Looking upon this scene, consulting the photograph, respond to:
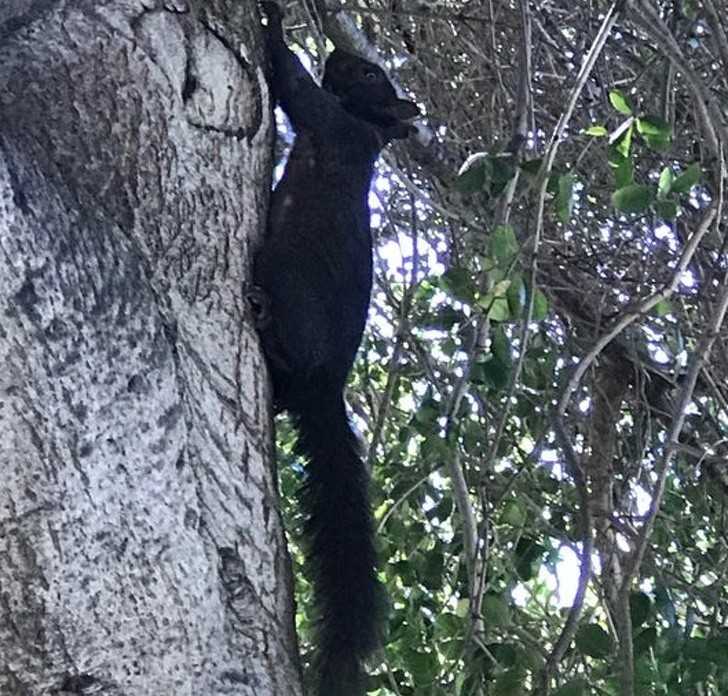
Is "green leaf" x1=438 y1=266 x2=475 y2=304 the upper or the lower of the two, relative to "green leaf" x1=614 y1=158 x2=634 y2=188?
lower

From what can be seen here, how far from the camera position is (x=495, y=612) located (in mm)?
1681

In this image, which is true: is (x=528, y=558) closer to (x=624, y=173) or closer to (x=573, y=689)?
(x=573, y=689)

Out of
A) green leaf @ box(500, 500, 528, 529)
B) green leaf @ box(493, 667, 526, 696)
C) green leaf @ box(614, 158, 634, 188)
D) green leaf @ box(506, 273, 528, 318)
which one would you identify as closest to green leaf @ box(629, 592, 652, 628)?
green leaf @ box(493, 667, 526, 696)

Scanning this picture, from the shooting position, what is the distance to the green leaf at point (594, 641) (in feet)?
5.04

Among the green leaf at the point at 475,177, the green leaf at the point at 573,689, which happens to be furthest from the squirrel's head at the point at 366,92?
the green leaf at the point at 573,689

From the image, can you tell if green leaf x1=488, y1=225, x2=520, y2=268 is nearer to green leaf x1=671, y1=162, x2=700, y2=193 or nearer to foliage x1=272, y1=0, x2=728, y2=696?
foliage x1=272, y1=0, x2=728, y2=696

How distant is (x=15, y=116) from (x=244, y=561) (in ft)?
1.59

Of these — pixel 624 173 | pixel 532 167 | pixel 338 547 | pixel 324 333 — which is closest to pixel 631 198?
pixel 624 173

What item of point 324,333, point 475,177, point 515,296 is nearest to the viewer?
point 515,296

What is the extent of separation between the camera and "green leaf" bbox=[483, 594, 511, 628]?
1.68 m

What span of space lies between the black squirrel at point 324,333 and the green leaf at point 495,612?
14 cm

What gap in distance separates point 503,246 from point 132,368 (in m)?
0.46

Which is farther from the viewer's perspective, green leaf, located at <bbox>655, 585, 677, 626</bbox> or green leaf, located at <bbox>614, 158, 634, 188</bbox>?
green leaf, located at <bbox>655, 585, 677, 626</bbox>

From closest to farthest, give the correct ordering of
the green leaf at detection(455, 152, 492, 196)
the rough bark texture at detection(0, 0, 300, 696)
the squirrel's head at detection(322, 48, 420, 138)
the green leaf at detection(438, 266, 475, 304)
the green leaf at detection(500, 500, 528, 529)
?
the rough bark texture at detection(0, 0, 300, 696), the green leaf at detection(438, 266, 475, 304), the green leaf at detection(455, 152, 492, 196), the green leaf at detection(500, 500, 528, 529), the squirrel's head at detection(322, 48, 420, 138)
